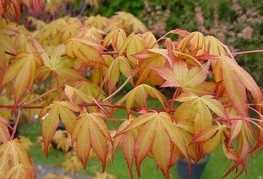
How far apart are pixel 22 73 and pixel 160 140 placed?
1.31ft

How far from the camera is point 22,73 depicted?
4.17 feet

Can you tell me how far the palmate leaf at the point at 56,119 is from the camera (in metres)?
1.21

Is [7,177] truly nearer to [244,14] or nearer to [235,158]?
[235,158]

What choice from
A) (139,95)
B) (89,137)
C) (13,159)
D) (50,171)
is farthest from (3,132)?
(50,171)

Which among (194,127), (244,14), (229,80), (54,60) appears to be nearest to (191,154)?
(194,127)

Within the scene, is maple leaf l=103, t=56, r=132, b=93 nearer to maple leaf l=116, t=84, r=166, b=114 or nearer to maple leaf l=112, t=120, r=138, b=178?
maple leaf l=116, t=84, r=166, b=114

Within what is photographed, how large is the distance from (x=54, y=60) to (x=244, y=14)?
435 cm

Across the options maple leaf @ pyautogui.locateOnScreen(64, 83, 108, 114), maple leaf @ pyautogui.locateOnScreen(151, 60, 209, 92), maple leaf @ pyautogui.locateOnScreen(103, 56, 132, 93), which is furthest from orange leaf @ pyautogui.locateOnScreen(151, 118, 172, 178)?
maple leaf @ pyautogui.locateOnScreen(103, 56, 132, 93)

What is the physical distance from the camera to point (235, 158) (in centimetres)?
122

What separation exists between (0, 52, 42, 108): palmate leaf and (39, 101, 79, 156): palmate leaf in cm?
9

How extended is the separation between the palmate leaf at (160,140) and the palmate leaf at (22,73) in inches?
12.3

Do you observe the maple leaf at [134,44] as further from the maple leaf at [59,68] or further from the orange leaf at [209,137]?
the orange leaf at [209,137]

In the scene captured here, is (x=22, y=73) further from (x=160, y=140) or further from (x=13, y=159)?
(x=160, y=140)

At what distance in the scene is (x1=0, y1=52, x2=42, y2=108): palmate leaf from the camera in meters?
1.25
